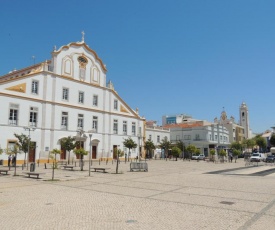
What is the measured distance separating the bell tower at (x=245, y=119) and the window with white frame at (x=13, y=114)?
86.2 m

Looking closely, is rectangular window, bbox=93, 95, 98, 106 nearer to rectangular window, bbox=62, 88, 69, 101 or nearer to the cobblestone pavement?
rectangular window, bbox=62, 88, 69, 101

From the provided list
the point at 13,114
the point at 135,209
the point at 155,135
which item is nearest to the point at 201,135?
the point at 155,135

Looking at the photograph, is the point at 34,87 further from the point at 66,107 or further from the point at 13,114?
the point at 66,107

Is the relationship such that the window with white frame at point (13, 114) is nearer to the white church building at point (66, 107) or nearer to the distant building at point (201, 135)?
the white church building at point (66, 107)

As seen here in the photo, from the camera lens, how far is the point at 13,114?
33.6 meters

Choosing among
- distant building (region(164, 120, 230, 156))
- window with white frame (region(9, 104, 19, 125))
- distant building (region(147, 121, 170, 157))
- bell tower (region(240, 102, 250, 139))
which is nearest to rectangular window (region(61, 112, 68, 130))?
window with white frame (region(9, 104, 19, 125))

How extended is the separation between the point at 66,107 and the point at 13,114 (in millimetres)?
8086

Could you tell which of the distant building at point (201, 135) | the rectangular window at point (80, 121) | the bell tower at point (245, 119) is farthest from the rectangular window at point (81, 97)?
the bell tower at point (245, 119)

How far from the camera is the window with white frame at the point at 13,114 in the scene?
33.3 m

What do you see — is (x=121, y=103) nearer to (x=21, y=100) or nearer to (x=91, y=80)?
(x=91, y=80)

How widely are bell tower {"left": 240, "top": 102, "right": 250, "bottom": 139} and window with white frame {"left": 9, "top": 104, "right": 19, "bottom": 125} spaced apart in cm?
8624

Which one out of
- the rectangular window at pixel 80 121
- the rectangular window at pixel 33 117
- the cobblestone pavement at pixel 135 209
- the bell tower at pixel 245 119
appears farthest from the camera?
the bell tower at pixel 245 119

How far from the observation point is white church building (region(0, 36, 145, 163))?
111 ft

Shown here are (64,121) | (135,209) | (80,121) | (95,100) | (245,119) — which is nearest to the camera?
(135,209)
